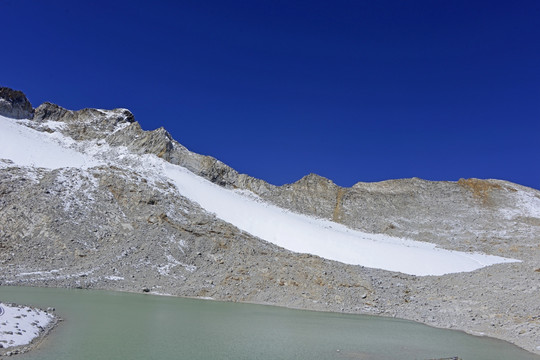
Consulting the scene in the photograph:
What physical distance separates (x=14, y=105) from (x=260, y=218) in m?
34.0

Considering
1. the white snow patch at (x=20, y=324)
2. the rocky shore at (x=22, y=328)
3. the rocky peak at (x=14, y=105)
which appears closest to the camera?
the rocky shore at (x=22, y=328)

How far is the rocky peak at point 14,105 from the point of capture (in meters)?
48.3

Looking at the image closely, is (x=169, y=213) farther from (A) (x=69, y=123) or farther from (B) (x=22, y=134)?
(A) (x=69, y=123)

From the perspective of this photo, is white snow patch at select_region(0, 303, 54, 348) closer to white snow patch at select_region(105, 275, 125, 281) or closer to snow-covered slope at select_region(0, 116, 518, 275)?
white snow patch at select_region(105, 275, 125, 281)

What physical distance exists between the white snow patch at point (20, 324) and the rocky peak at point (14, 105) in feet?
140

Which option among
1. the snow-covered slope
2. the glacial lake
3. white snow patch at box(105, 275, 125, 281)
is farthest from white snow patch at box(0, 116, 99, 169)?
the glacial lake

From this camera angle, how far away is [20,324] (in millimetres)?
12422

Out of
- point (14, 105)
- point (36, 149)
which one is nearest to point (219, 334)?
point (36, 149)

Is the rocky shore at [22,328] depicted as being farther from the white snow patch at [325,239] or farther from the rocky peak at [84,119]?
the rocky peak at [84,119]

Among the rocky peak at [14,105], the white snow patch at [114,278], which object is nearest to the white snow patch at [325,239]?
the white snow patch at [114,278]

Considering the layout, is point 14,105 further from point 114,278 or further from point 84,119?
point 114,278

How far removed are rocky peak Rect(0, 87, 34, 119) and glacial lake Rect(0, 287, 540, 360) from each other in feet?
118

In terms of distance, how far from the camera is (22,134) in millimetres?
42281

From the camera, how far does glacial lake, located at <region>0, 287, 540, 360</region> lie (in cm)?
1211
